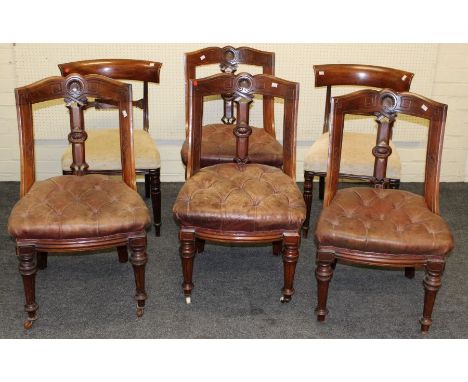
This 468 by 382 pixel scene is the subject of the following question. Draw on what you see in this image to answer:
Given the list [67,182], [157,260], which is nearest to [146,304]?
[157,260]

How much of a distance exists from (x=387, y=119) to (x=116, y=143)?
1460 millimetres

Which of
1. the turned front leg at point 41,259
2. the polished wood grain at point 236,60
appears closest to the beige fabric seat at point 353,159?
the polished wood grain at point 236,60

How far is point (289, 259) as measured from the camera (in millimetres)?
2625

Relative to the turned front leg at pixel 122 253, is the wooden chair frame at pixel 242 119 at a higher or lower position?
higher

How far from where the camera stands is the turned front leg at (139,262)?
8.28 ft

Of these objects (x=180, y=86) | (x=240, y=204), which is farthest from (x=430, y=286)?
(x=180, y=86)

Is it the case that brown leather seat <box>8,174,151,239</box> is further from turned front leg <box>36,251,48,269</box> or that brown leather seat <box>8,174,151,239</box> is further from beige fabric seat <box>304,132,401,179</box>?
beige fabric seat <box>304,132,401,179</box>

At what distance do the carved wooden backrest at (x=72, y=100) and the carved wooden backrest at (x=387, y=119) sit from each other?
35.8 inches

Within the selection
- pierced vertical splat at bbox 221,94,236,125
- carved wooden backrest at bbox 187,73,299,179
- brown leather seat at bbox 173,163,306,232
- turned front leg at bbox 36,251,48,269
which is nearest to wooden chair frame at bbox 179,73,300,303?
carved wooden backrest at bbox 187,73,299,179

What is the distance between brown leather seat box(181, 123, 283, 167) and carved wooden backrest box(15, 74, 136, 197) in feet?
1.93

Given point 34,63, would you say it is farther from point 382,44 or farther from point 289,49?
point 382,44

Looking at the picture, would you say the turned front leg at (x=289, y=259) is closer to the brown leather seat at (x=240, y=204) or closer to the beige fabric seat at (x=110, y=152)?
the brown leather seat at (x=240, y=204)

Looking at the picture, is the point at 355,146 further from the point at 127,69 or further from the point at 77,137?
the point at 77,137

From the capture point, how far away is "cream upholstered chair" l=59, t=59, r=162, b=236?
122 inches
